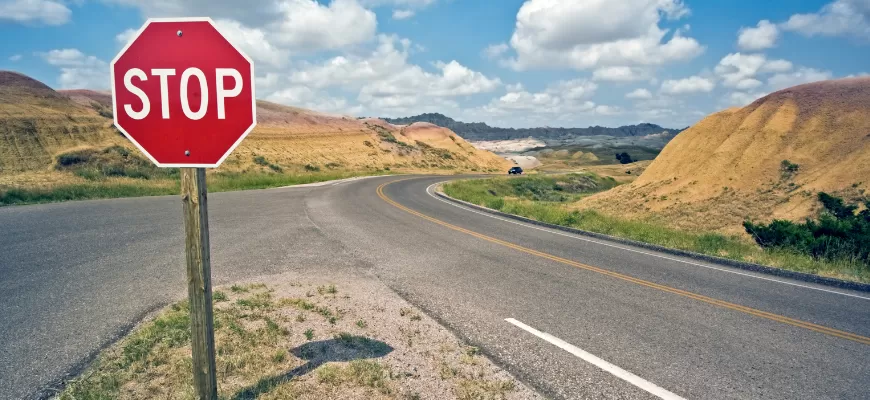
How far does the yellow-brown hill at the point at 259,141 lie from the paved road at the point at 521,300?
23305mm

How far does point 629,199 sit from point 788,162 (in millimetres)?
9994

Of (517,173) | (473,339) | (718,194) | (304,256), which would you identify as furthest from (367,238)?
(517,173)

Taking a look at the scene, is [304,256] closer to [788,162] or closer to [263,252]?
[263,252]

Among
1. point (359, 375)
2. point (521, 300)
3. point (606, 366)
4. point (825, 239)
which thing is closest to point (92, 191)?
point (521, 300)

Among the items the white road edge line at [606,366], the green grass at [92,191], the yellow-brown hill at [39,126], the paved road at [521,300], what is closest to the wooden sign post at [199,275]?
the paved road at [521,300]

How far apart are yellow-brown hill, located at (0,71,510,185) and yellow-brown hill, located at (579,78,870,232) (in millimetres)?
36636

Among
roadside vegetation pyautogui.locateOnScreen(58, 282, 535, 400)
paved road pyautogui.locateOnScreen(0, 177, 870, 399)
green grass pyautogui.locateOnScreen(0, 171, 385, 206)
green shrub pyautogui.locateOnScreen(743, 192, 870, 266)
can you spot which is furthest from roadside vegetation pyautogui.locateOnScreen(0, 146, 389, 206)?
green shrub pyautogui.locateOnScreen(743, 192, 870, 266)

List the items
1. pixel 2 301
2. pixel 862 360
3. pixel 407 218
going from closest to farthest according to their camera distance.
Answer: pixel 862 360 → pixel 2 301 → pixel 407 218

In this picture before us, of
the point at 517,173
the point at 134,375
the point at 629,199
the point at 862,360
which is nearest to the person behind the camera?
the point at 134,375

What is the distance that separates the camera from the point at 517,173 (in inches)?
2589

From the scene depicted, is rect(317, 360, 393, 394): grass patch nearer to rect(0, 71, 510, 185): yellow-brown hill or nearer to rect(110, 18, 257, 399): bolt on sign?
rect(110, 18, 257, 399): bolt on sign

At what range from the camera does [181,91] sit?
306cm

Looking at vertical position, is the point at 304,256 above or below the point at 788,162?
below

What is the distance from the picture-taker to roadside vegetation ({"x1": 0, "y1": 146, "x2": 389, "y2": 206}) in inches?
718
